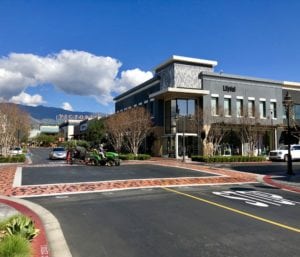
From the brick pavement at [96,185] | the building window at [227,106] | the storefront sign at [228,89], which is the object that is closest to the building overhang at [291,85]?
the storefront sign at [228,89]

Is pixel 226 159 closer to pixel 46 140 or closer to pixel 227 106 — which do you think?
pixel 227 106

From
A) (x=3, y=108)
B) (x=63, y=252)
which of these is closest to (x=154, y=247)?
(x=63, y=252)

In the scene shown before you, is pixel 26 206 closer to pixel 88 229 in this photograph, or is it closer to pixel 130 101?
pixel 88 229

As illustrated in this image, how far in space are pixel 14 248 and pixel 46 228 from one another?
2.65 m

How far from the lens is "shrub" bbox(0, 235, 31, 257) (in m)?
5.47

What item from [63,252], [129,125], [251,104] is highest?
[251,104]

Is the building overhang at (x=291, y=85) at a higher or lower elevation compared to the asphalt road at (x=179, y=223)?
higher

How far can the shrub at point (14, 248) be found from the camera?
215 inches

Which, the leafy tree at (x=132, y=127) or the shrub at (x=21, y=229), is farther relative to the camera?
the leafy tree at (x=132, y=127)

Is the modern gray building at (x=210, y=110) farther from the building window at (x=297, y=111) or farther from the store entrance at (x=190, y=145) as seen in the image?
the building window at (x=297, y=111)

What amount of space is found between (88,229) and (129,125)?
3186 centimetres

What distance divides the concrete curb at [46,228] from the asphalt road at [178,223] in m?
0.19

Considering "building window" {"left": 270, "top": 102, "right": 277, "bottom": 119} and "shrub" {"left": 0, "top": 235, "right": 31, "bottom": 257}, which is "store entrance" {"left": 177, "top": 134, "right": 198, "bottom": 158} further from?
"shrub" {"left": 0, "top": 235, "right": 31, "bottom": 257}

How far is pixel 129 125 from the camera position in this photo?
39.9 metres
